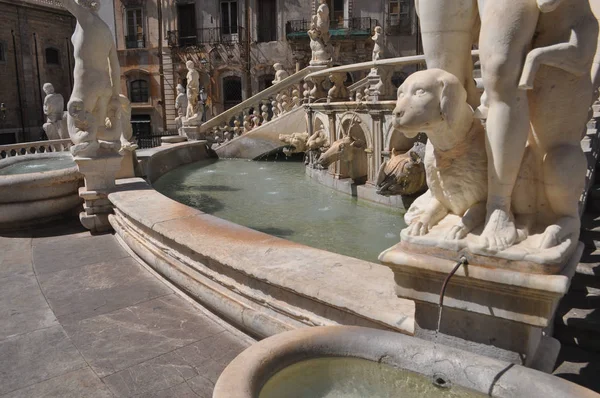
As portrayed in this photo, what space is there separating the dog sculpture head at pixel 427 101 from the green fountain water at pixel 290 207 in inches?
137

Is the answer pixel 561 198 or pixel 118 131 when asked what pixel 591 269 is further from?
pixel 118 131

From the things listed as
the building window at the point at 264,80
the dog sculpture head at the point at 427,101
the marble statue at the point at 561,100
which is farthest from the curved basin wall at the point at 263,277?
the building window at the point at 264,80

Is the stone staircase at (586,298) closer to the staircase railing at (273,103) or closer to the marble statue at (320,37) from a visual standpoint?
the marble statue at (320,37)

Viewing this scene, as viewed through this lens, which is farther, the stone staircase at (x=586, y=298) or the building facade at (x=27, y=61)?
the building facade at (x=27, y=61)

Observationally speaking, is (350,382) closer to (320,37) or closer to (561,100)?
(561,100)

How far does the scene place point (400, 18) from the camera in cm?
2455

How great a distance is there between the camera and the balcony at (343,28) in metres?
24.3

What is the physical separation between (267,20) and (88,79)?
22029 mm

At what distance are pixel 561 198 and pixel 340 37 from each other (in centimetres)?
2360

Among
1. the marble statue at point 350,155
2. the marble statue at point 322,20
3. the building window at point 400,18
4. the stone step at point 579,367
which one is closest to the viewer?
the stone step at point 579,367

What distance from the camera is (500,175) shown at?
6.93 ft

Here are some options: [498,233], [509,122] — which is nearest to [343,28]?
[509,122]

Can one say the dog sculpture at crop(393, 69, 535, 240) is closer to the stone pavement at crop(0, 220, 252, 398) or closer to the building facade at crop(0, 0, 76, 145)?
the stone pavement at crop(0, 220, 252, 398)

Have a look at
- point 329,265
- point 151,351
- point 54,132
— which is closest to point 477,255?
point 329,265
